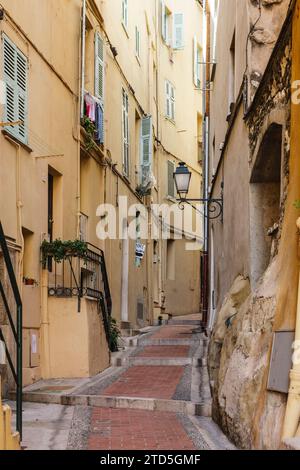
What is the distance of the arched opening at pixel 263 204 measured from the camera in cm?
858

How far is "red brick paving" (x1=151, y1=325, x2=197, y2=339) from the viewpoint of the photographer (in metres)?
16.4

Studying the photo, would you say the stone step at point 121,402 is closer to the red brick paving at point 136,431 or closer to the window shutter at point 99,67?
the red brick paving at point 136,431

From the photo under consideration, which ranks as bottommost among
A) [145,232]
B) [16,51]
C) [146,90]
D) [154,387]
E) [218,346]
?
[154,387]

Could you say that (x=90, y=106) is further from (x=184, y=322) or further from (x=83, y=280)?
(x=184, y=322)

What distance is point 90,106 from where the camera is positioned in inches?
563

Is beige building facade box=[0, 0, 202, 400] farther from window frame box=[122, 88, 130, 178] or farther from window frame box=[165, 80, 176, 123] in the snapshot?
window frame box=[165, 80, 176, 123]

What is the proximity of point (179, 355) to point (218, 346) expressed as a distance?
12.7ft

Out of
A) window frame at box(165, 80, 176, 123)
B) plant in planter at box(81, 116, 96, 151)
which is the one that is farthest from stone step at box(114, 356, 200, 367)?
window frame at box(165, 80, 176, 123)

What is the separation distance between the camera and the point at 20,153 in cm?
1052

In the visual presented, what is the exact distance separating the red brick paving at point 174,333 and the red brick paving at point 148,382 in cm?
398

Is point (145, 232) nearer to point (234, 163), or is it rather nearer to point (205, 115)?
point (205, 115)

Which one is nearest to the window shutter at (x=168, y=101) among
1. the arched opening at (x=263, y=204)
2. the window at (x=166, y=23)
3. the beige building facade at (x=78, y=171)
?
the window at (x=166, y=23)

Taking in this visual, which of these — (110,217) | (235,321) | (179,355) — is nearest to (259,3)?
(235,321)

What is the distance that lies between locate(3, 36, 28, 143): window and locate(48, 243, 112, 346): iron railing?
2.25m
